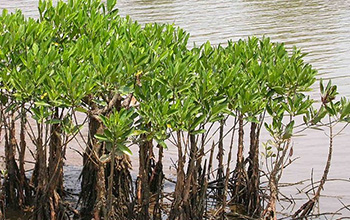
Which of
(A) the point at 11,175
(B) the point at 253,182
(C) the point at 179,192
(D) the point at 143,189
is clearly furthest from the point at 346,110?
(A) the point at 11,175

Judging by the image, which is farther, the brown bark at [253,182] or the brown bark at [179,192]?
the brown bark at [253,182]

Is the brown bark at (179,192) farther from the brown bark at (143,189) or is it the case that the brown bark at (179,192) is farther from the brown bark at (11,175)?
the brown bark at (11,175)

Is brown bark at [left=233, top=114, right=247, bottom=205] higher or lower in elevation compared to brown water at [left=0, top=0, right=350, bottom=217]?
lower

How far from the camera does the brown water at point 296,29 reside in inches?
244

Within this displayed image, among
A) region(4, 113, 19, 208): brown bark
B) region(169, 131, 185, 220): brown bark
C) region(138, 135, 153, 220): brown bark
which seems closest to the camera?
region(169, 131, 185, 220): brown bark

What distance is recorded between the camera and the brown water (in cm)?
621

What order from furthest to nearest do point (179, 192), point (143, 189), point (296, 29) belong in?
point (296, 29) → point (143, 189) → point (179, 192)

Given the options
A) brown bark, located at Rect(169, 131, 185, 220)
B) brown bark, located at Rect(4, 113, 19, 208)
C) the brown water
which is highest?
the brown water

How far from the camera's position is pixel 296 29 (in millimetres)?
13188

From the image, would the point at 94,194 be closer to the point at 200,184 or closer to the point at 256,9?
the point at 200,184

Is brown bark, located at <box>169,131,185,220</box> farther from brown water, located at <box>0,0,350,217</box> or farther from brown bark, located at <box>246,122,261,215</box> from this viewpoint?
brown water, located at <box>0,0,350,217</box>

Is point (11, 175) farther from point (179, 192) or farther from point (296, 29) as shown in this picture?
point (296, 29)

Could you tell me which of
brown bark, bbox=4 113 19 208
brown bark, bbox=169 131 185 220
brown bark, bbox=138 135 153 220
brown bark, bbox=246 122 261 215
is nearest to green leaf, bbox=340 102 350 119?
brown bark, bbox=246 122 261 215

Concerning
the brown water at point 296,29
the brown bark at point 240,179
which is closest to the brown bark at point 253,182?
the brown bark at point 240,179
